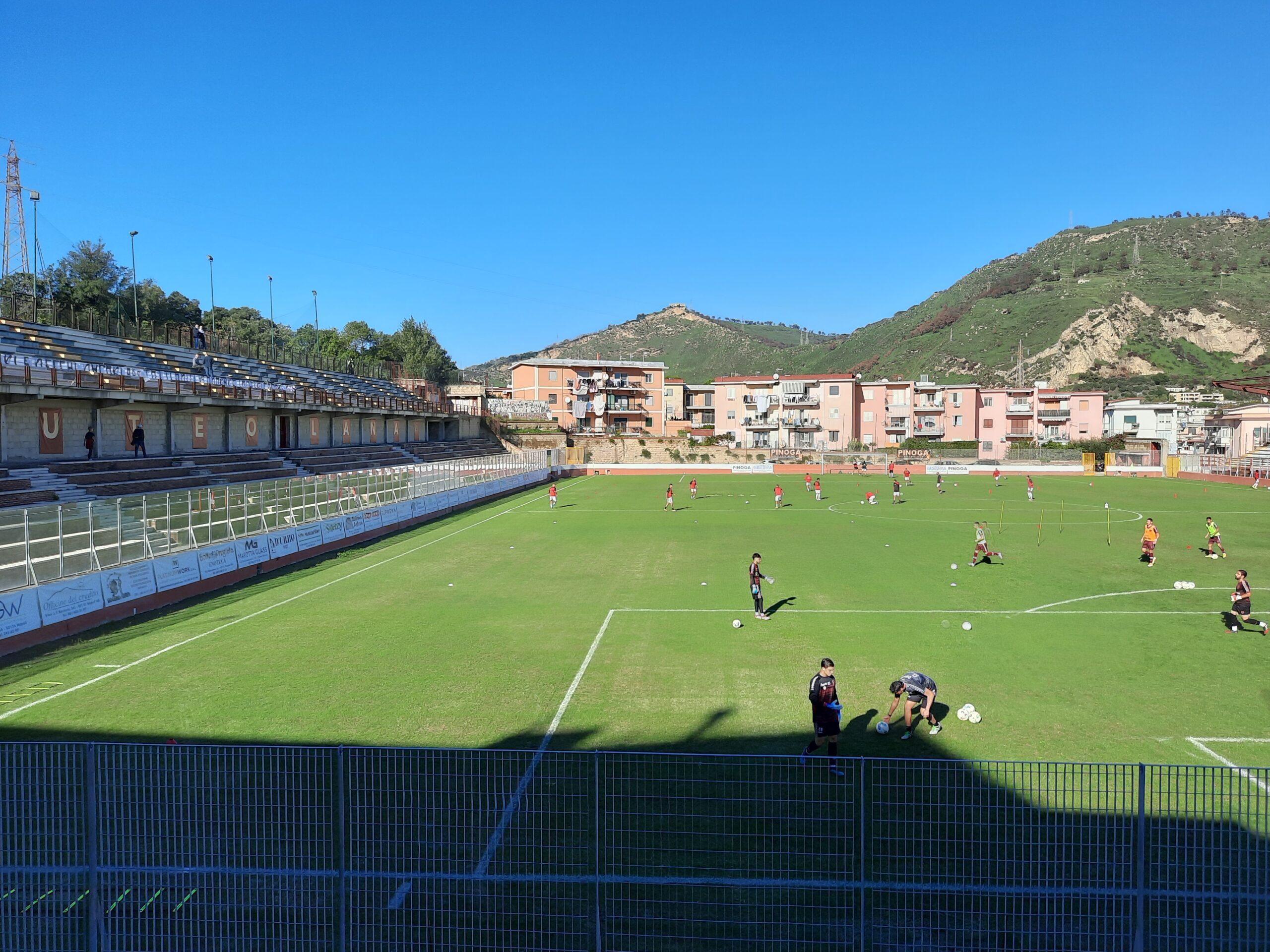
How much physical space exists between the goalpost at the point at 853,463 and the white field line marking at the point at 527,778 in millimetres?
62965

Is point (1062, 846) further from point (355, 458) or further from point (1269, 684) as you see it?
point (355, 458)

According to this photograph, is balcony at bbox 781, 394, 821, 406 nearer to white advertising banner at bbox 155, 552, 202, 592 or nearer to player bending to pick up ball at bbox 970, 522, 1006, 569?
player bending to pick up ball at bbox 970, 522, 1006, 569

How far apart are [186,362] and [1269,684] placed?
5355cm

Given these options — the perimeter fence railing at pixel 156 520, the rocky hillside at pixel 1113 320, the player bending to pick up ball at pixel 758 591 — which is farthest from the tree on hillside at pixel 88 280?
the rocky hillside at pixel 1113 320

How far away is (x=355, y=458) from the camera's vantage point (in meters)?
51.3

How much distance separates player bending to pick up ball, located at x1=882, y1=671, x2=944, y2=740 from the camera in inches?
437

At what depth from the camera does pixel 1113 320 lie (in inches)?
5586

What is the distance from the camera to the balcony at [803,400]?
339 ft

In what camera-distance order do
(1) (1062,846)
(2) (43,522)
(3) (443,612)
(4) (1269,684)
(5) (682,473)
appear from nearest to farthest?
(1) (1062,846)
(4) (1269,684)
(2) (43,522)
(3) (443,612)
(5) (682,473)

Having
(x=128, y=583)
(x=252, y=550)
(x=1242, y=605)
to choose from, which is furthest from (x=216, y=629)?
(x=1242, y=605)

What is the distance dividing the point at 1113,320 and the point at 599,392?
101 m

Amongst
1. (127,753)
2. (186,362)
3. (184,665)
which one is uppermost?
(186,362)

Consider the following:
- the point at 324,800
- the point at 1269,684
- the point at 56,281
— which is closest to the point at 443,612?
the point at 324,800

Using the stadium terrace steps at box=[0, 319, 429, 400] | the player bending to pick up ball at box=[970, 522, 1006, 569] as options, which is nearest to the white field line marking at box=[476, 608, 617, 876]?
the player bending to pick up ball at box=[970, 522, 1006, 569]
